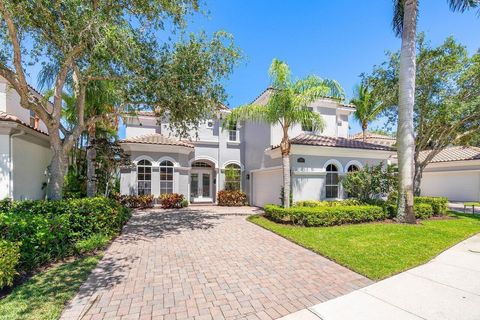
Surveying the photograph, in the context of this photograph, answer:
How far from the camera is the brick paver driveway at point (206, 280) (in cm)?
441

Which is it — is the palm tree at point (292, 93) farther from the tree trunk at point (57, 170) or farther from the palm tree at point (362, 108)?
the palm tree at point (362, 108)

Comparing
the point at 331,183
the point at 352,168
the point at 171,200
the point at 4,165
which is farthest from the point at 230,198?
Answer: the point at 4,165

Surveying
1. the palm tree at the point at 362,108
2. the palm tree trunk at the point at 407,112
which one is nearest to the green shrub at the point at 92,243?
the palm tree trunk at the point at 407,112

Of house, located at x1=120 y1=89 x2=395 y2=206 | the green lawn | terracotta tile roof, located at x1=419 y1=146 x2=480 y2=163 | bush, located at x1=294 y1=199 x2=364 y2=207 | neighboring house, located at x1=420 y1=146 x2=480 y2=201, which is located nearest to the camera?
the green lawn

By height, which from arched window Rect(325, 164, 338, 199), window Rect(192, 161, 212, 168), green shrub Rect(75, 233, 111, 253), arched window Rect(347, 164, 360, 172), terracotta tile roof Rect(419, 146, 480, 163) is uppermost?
terracotta tile roof Rect(419, 146, 480, 163)

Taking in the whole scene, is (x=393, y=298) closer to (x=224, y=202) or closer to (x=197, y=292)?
(x=197, y=292)

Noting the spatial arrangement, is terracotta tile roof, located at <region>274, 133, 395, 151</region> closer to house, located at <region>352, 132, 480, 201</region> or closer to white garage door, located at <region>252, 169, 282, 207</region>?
white garage door, located at <region>252, 169, 282, 207</region>

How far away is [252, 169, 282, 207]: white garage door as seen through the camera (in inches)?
638

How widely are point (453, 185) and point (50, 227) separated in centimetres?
3219

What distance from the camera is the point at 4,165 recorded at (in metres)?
10.5

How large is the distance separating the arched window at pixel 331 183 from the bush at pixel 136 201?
1185cm

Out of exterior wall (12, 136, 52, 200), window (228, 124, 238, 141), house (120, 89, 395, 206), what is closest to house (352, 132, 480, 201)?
house (120, 89, 395, 206)

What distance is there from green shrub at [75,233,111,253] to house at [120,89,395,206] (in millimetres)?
5758

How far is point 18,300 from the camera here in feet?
14.8
